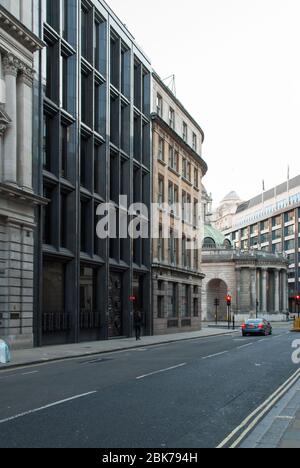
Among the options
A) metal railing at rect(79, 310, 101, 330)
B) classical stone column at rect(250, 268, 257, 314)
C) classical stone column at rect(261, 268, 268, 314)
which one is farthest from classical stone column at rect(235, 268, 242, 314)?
metal railing at rect(79, 310, 101, 330)

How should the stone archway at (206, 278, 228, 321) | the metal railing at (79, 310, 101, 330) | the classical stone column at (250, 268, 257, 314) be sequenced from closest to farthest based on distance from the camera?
the metal railing at (79, 310, 101, 330) → the classical stone column at (250, 268, 257, 314) → the stone archway at (206, 278, 228, 321)

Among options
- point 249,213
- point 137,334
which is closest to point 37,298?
point 137,334

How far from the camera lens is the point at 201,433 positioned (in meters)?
9.14

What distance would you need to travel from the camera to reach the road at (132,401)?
881cm

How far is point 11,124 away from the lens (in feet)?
88.1

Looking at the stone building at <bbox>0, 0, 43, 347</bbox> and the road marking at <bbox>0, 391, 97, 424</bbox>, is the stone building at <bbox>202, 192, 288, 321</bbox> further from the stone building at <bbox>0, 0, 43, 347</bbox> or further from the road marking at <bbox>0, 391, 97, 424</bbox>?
the road marking at <bbox>0, 391, 97, 424</bbox>

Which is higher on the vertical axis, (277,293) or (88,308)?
(88,308)

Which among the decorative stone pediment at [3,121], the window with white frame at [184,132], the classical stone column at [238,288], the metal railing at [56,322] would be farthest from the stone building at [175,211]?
the classical stone column at [238,288]

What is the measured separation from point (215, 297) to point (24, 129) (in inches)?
2977

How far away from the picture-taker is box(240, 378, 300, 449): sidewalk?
26.8 feet

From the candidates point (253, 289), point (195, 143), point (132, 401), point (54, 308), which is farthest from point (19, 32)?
point (253, 289)

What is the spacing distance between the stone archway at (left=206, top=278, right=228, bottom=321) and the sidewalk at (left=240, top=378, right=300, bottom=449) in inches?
3433

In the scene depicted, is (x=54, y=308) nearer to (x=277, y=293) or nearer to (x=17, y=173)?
(x=17, y=173)
